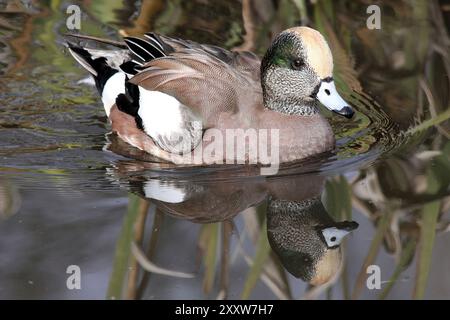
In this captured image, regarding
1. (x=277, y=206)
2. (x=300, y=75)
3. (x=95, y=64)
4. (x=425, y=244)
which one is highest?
(x=95, y=64)

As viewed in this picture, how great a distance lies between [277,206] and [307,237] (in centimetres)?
40

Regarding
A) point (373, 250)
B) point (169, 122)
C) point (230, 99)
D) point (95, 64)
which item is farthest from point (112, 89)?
point (373, 250)

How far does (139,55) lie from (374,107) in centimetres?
166

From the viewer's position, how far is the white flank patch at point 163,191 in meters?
5.93

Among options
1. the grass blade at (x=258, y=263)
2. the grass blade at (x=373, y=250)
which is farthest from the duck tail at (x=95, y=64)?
the grass blade at (x=373, y=250)

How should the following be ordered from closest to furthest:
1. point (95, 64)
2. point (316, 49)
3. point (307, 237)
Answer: point (307, 237) → point (316, 49) → point (95, 64)

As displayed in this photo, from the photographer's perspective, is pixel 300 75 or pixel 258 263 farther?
pixel 300 75

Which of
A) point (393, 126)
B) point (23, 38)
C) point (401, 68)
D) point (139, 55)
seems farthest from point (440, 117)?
point (23, 38)

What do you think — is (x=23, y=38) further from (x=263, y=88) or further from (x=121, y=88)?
(x=263, y=88)

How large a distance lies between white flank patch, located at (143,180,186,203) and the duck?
395mm

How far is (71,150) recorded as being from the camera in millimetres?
6625

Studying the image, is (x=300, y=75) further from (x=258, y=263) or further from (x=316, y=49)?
(x=258, y=263)

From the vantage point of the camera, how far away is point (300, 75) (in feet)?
21.0

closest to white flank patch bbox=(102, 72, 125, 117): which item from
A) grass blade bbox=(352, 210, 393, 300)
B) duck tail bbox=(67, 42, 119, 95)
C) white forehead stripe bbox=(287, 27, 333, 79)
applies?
duck tail bbox=(67, 42, 119, 95)
